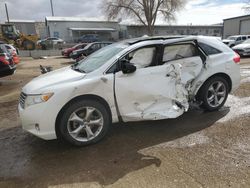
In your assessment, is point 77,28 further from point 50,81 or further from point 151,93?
point 151,93

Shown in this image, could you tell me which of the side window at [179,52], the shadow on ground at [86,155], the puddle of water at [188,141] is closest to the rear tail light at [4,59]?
the shadow on ground at [86,155]

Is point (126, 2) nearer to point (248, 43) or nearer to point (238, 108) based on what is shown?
point (248, 43)

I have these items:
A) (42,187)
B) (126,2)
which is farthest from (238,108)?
(126,2)

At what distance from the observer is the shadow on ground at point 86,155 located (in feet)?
9.37

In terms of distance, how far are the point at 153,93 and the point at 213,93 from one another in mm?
1663

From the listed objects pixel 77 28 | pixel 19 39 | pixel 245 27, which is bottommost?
pixel 19 39

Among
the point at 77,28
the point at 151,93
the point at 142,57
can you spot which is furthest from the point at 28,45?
the point at 151,93

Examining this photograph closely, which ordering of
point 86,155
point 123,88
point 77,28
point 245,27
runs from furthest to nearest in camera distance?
1. point 77,28
2. point 245,27
3. point 123,88
4. point 86,155

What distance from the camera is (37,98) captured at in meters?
3.30

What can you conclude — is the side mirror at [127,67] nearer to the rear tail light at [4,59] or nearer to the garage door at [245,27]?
the rear tail light at [4,59]

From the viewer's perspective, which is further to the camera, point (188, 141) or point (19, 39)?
point (19, 39)

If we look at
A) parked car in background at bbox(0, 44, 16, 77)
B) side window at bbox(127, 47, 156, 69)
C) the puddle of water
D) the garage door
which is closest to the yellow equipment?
parked car in background at bbox(0, 44, 16, 77)

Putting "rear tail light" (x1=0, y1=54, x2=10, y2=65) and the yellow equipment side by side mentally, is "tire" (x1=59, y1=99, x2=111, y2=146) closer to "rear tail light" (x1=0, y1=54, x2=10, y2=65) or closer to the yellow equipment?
"rear tail light" (x1=0, y1=54, x2=10, y2=65)

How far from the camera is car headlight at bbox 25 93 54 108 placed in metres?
3.27
